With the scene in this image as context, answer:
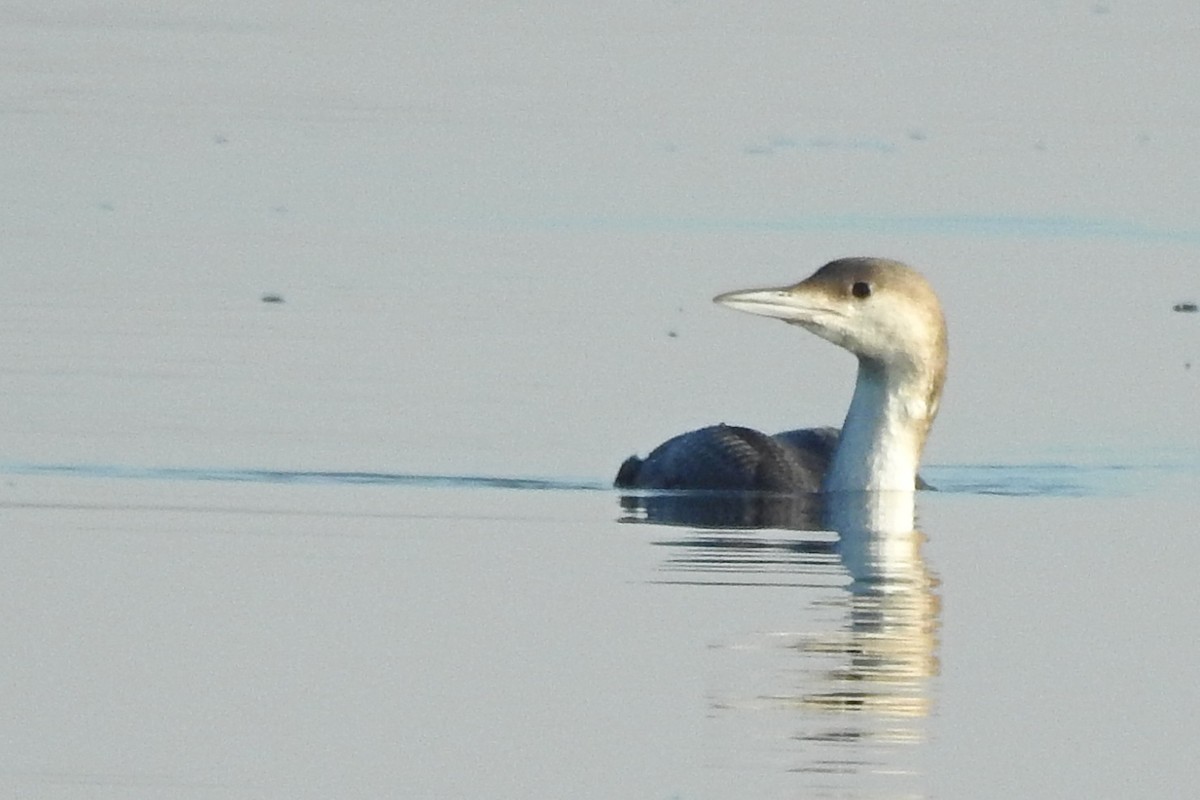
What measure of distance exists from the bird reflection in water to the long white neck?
0.08 meters

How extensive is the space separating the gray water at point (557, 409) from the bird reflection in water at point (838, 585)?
0.10ft

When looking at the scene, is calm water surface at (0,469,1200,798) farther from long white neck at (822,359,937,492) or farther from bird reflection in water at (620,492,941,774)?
long white neck at (822,359,937,492)

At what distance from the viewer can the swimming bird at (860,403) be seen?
14125mm

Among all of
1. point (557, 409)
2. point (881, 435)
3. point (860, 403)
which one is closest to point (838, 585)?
point (881, 435)

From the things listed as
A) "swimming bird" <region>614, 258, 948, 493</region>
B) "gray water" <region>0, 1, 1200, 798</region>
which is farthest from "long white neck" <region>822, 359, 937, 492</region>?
"gray water" <region>0, 1, 1200, 798</region>

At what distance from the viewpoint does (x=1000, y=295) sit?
19.1 meters

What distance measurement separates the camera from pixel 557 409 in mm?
15602

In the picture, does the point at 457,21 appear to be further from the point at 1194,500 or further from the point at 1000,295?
the point at 1194,500

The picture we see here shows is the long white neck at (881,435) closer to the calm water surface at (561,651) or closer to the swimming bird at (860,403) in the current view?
the swimming bird at (860,403)

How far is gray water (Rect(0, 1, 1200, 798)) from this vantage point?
939 cm

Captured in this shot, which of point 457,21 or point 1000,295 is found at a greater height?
point 457,21

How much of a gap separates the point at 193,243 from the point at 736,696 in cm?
1026

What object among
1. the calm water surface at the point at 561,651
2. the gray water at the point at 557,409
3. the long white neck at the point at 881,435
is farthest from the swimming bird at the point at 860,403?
the calm water surface at the point at 561,651

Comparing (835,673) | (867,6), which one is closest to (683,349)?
(835,673)
